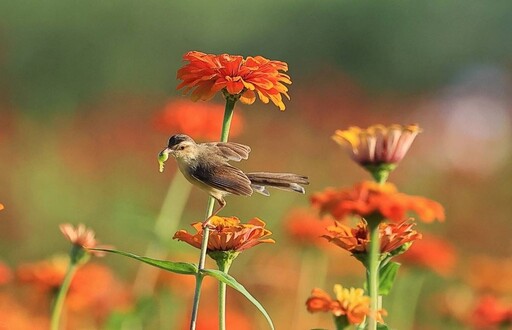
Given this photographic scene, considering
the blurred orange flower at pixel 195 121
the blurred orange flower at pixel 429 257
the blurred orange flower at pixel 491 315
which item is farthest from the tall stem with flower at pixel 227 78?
the blurred orange flower at pixel 429 257

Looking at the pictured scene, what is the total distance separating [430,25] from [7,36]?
180 centimetres

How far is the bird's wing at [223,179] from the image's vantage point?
0.67 m

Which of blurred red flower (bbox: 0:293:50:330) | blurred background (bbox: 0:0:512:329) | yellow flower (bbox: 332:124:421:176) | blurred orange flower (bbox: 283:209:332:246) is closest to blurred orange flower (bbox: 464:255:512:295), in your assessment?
blurred background (bbox: 0:0:512:329)

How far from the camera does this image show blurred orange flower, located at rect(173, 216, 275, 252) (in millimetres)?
734

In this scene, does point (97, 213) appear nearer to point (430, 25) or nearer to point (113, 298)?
point (113, 298)

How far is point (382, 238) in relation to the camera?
75 centimetres

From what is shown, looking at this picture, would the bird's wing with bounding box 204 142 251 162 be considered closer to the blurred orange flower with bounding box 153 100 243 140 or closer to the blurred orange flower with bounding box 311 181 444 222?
the blurred orange flower with bounding box 311 181 444 222

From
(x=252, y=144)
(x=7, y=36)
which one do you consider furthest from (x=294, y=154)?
(x=7, y=36)

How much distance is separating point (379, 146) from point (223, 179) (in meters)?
0.11

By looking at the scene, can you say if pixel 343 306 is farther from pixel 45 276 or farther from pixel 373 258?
pixel 45 276

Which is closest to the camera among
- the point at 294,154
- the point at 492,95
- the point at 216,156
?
the point at 216,156

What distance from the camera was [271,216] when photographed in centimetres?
247

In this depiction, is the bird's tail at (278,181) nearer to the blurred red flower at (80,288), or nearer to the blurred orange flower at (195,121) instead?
the blurred red flower at (80,288)

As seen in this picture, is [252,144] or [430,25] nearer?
[252,144]
